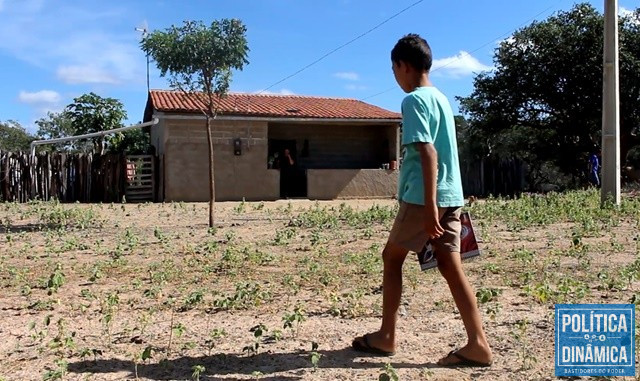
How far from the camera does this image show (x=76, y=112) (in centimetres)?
2242

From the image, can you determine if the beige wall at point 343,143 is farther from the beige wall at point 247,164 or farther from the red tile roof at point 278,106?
the red tile roof at point 278,106

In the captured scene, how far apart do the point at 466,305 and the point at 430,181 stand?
66 centimetres

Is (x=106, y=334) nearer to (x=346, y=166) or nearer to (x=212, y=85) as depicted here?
(x=212, y=85)

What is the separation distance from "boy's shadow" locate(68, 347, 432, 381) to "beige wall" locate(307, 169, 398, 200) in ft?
50.0

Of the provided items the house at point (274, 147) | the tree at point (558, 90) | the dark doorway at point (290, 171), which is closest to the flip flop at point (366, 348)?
the house at point (274, 147)

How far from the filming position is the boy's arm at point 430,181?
2879 millimetres

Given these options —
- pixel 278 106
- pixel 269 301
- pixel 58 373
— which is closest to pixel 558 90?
pixel 278 106

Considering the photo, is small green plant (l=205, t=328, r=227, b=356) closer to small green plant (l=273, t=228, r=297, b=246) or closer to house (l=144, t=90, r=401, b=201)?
small green plant (l=273, t=228, r=297, b=246)

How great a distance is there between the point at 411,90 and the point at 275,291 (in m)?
2.27

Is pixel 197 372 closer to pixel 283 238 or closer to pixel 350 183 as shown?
pixel 283 238

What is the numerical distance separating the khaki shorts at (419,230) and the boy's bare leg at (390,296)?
11 centimetres

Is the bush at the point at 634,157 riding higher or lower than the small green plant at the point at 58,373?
higher

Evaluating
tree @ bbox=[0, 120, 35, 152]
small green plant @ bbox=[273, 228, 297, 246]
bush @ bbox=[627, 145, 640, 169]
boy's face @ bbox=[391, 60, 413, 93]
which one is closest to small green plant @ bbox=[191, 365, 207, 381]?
boy's face @ bbox=[391, 60, 413, 93]

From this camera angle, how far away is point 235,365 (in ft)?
10.4
